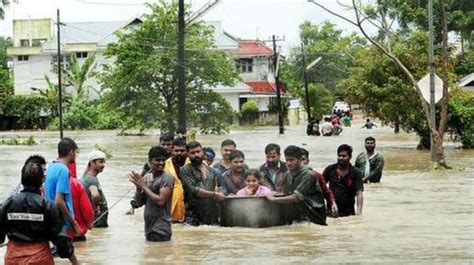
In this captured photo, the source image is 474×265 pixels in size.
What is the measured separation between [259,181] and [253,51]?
78826mm

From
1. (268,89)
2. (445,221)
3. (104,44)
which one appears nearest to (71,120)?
(104,44)

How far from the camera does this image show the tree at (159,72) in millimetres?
58344

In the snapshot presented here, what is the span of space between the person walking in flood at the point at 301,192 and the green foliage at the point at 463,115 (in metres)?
27.2

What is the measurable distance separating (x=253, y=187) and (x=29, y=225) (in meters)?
6.84

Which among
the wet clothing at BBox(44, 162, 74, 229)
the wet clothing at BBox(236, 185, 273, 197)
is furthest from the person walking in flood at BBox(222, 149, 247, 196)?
the wet clothing at BBox(44, 162, 74, 229)

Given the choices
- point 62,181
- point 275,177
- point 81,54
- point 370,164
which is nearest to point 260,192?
point 275,177

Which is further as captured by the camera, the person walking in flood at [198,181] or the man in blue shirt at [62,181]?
the person walking in flood at [198,181]

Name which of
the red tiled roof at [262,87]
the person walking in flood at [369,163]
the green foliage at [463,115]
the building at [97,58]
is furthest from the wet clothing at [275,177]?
the red tiled roof at [262,87]

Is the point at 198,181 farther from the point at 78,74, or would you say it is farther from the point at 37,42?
the point at 37,42

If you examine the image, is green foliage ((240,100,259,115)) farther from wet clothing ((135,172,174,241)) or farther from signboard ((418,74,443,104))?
wet clothing ((135,172,174,241))

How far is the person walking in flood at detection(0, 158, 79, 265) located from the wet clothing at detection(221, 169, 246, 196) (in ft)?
22.7

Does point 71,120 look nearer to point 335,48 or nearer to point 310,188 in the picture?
point 335,48

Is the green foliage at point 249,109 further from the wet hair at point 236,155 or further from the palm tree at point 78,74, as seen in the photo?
the wet hair at point 236,155

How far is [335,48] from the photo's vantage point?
117188 millimetres
